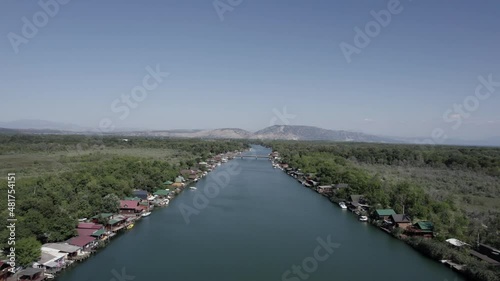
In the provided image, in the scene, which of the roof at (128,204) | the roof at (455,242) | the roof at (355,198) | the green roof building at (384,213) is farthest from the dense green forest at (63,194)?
the roof at (455,242)

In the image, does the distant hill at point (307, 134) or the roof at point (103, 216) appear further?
the distant hill at point (307, 134)

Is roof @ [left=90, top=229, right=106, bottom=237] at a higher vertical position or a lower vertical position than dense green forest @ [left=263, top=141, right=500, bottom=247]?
lower

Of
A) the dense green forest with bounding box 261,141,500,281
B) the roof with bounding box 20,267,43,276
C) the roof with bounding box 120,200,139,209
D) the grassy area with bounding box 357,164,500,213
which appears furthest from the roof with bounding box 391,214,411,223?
the roof with bounding box 20,267,43,276

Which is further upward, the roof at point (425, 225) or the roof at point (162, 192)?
the roof at point (425, 225)

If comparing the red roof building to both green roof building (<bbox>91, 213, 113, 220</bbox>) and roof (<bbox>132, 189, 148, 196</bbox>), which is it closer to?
green roof building (<bbox>91, 213, 113, 220</bbox>)

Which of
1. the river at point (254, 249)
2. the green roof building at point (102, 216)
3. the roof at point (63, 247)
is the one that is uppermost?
the green roof building at point (102, 216)

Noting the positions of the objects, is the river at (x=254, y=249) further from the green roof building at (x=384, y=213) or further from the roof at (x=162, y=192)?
the roof at (x=162, y=192)

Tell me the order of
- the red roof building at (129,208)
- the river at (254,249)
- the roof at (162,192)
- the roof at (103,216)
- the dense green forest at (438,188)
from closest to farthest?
1. the river at (254,249)
2. the dense green forest at (438,188)
3. the roof at (103,216)
4. the red roof building at (129,208)
5. the roof at (162,192)
